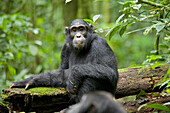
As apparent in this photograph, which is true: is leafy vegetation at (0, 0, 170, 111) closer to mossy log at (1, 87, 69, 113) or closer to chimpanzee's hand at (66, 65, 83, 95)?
chimpanzee's hand at (66, 65, 83, 95)

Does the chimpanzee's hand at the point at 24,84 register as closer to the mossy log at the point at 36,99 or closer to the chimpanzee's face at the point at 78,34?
the mossy log at the point at 36,99

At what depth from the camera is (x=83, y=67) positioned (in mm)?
5004

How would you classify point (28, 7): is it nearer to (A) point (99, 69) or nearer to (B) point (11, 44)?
(B) point (11, 44)

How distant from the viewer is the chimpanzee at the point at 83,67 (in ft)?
16.3

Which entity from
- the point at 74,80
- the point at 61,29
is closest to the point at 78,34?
the point at 74,80

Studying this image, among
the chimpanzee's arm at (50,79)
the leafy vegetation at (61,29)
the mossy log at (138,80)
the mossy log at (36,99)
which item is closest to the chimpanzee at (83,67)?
the chimpanzee's arm at (50,79)

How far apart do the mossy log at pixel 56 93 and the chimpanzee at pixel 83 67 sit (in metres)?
0.31

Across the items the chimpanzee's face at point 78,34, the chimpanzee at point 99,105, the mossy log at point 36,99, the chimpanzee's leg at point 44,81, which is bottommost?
the mossy log at point 36,99

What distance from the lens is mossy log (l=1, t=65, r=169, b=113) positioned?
468 cm

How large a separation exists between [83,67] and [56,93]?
2.74 ft

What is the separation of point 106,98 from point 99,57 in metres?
2.59

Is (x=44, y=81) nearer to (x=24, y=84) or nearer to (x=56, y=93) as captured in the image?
(x=24, y=84)

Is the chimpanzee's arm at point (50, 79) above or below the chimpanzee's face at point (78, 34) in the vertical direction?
below

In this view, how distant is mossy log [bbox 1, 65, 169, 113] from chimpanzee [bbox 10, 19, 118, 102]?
31cm
